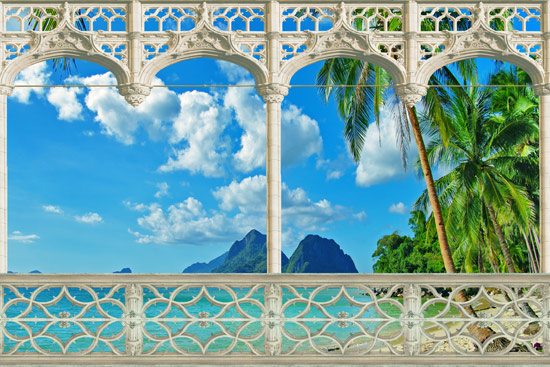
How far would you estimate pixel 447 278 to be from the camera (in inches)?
285

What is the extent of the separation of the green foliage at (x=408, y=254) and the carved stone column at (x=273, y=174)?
79.3ft

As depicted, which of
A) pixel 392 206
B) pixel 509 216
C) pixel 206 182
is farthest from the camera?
pixel 206 182

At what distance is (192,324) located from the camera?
11.6 meters

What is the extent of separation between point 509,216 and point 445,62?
10934mm

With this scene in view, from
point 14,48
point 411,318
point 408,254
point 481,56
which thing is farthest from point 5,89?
point 408,254

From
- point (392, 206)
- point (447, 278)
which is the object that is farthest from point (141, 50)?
point (392, 206)

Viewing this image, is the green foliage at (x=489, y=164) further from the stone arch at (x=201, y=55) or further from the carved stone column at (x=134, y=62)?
the carved stone column at (x=134, y=62)

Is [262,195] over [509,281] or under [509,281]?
over

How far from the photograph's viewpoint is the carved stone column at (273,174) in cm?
754

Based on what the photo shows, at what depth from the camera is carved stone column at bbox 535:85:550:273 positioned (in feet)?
25.0

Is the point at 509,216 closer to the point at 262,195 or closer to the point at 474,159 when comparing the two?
the point at 474,159

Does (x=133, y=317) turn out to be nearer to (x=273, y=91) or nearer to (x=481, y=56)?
(x=273, y=91)

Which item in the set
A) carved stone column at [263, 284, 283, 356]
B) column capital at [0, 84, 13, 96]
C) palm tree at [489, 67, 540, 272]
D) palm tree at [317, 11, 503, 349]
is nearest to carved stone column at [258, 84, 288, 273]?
carved stone column at [263, 284, 283, 356]

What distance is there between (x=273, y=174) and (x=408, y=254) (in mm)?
31139
